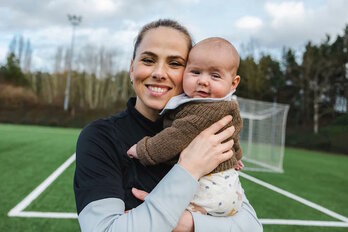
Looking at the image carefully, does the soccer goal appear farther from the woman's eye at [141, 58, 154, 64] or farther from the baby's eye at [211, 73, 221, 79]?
the woman's eye at [141, 58, 154, 64]

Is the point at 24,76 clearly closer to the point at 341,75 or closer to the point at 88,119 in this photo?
the point at 88,119

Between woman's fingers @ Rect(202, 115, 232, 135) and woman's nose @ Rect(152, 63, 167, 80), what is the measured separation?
0.32 m

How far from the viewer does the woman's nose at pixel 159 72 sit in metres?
1.64

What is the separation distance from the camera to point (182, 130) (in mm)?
1532

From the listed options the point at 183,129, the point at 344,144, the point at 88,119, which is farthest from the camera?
the point at 88,119

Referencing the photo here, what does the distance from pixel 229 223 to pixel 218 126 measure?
40 cm

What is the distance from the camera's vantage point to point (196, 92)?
5.61ft

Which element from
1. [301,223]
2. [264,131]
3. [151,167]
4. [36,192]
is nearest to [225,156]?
[151,167]

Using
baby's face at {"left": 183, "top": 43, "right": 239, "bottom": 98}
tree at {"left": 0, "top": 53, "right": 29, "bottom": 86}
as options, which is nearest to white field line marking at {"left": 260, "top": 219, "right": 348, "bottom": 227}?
baby's face at {"left": 183, "top": 43, "right": 239, "bottom": 98}

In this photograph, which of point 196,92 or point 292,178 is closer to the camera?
point 196,92

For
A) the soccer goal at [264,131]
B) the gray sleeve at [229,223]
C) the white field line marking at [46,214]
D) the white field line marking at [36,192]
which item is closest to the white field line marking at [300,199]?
the soccer goal at [264,131]

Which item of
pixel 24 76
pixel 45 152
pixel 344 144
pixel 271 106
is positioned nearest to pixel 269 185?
pixel 271 106

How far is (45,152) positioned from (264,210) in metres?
8.60

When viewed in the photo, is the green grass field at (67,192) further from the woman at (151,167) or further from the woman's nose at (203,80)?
the woman's nose at (203,80)
